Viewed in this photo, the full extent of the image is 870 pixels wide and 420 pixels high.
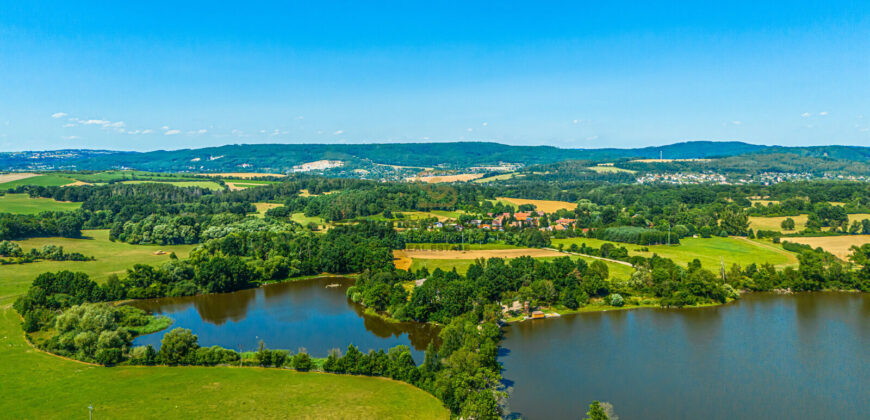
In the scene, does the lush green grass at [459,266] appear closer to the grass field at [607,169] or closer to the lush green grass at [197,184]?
the lush green grass at [197,184]

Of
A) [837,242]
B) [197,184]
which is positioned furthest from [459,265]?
[197,184]

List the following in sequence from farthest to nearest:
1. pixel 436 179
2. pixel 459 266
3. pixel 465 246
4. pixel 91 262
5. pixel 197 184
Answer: pixel 436 179
pixel 197 184
pixel 465 246
pixel 91 262
pixel 459 266

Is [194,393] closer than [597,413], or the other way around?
[597,413]

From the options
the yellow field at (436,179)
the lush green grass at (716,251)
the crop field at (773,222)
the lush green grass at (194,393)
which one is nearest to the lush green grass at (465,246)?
the lush green grass at (716,251)

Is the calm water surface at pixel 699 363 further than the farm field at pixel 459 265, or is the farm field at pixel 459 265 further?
the farm field at pixel 459 265

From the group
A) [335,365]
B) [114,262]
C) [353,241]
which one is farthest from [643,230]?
[114,262]

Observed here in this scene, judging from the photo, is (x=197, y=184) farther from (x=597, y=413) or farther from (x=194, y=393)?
(x=597, y=413)

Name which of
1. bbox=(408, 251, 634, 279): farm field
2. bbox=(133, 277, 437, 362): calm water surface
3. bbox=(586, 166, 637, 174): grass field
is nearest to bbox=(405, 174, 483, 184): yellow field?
bbox=(586, 166, 637, 174): grass field
